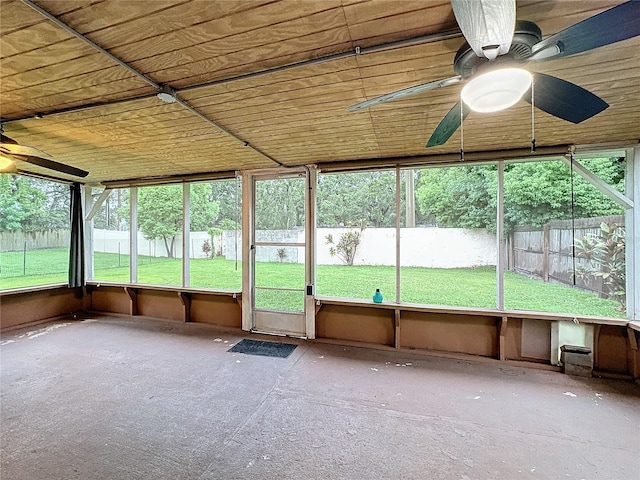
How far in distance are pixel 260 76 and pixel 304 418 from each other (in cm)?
249

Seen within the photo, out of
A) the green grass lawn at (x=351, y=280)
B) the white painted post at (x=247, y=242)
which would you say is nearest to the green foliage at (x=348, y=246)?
the green grass lawn at (x=351, y=280)

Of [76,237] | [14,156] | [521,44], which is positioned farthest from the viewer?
[76,237]

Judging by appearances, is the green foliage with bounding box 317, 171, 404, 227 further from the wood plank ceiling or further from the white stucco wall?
the wood plank ceiling

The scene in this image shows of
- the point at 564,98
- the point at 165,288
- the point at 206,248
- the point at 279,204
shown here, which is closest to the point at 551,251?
the point at 564,98

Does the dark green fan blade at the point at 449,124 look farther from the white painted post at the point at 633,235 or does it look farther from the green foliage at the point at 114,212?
the green foliage at the point at 114,212

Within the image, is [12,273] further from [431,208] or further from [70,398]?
[431,208]

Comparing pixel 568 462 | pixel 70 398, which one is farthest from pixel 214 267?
pixel 568 462

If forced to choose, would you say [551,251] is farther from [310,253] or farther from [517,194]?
[310,253]

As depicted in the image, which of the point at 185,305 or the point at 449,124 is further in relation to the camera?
the point at 185,305

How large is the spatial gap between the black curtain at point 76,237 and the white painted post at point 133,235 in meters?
0.88

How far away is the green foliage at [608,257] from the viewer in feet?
10.1

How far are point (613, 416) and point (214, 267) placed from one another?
501 cm

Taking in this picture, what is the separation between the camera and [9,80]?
1.80 metres

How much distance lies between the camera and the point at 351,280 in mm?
4434
